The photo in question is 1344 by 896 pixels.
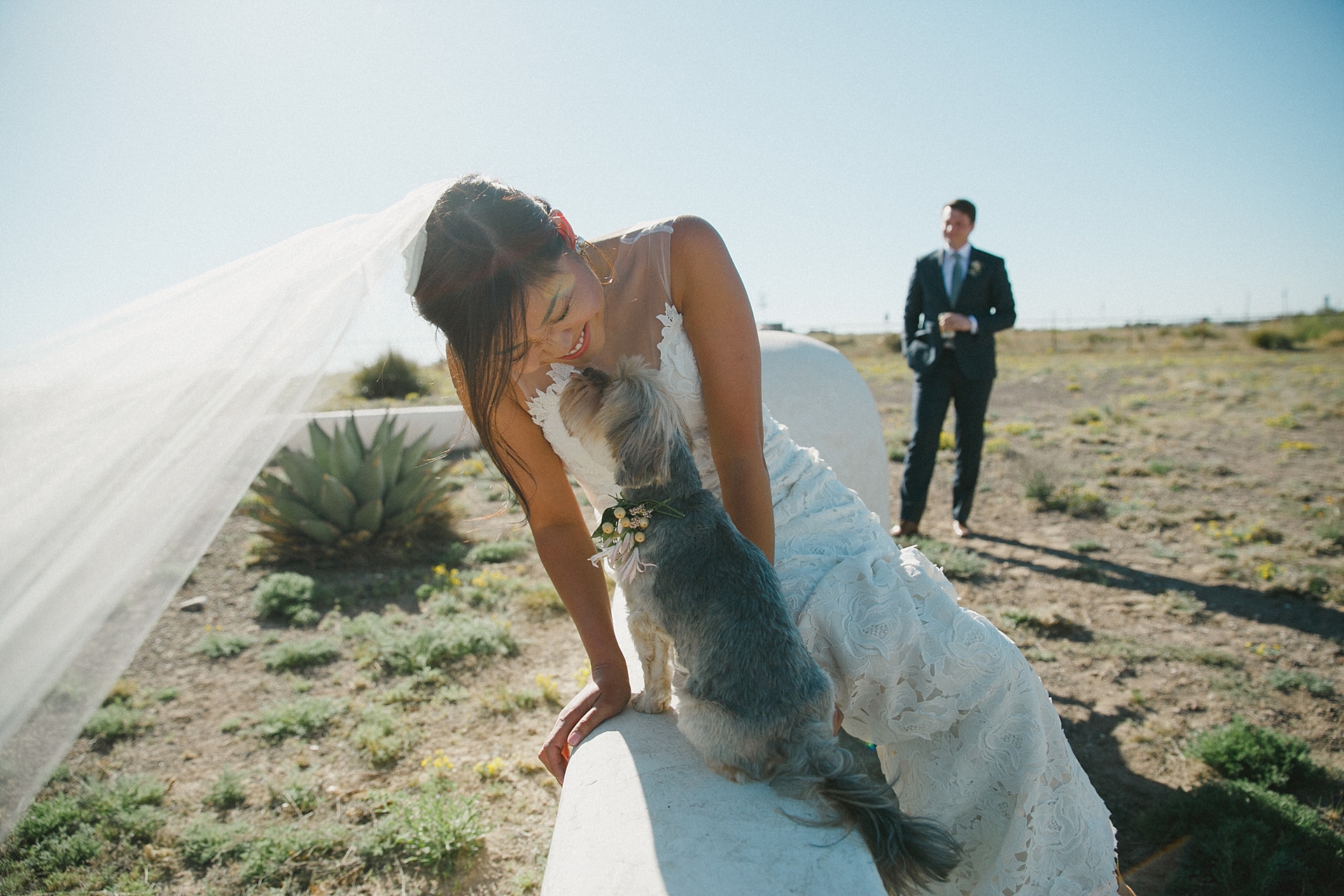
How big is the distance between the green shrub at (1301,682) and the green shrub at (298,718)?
17.6 feet

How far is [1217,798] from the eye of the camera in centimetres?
289

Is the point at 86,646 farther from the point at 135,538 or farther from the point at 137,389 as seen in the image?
the point at 137,389

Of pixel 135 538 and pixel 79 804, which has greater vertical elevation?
pixel 135 538

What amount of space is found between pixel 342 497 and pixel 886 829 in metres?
5.72

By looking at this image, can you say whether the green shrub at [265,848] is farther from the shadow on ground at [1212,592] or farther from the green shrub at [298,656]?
the shadow on ground at [1212,592]

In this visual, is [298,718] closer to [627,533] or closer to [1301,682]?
[627,533]

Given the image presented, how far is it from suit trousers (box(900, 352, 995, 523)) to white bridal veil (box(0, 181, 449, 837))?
5.28m

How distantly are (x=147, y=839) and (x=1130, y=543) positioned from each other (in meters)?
7.31

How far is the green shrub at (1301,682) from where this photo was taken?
3.74 m

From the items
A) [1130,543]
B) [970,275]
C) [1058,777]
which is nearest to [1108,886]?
[1058,777]

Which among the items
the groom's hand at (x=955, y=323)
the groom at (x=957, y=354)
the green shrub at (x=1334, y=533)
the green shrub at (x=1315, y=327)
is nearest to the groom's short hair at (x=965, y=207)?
the groom at (x=957, y=354)

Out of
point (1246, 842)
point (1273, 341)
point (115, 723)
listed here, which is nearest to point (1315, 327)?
point (1273, 341)

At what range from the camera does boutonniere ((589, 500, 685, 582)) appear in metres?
2.08

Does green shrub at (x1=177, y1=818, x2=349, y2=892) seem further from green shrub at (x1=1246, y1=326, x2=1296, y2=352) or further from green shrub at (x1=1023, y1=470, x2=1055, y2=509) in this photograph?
green shrub at (x1=1246, y1=326, x2=1296, y2=352)
